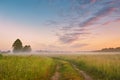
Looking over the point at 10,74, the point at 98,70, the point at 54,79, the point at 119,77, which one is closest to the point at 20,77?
the point at 10,74

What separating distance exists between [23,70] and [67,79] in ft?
16.6

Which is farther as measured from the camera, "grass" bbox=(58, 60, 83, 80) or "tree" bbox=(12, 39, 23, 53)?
"tree" bbox=(12, 39, 23, 53)

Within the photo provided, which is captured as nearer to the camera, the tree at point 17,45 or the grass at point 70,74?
the grass at point 70,74

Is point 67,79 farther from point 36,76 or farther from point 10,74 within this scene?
point 10,74

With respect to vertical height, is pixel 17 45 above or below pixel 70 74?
above

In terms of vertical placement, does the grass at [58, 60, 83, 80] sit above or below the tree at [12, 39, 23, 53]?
below

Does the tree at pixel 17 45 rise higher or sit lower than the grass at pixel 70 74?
higher

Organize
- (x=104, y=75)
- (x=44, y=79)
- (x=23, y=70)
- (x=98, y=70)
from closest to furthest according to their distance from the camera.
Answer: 1. (x=23, y=70)
2. (x=44, y=79)
3. (x=104, y=75)
4. (x=98, y=70)

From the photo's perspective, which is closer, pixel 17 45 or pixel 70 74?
pixel 70 74

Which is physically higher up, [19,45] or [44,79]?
[19,45]

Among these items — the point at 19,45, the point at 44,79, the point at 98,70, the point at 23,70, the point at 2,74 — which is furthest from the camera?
the point at 19,45

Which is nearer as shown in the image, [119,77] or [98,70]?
[119,77]

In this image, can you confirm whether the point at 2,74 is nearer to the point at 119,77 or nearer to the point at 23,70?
the point at 23,70

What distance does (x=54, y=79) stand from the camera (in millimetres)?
26641
